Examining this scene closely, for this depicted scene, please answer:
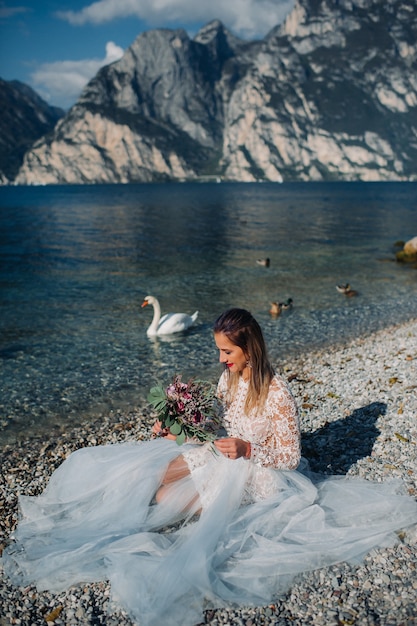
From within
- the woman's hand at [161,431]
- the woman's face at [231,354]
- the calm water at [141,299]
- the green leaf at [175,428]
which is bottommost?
the calm water at [141,299]

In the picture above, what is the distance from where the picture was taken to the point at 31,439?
9508 mm

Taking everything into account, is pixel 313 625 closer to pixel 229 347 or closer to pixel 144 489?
pixel 144 489

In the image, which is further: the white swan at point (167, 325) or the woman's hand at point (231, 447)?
the white swan at point (167, 325)

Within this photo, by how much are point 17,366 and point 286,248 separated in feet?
88.4

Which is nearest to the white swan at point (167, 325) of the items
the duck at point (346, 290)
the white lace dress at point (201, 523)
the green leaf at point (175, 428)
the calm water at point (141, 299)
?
the calm water at point (141, 299)

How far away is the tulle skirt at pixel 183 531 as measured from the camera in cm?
472

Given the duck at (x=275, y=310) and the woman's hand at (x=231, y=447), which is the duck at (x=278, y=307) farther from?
the woman's hand at (x=231, y=447)

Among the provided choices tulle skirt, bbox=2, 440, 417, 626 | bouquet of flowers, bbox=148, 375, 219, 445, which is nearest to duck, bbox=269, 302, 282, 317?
tulle skirt, bbox=2, 440, 417, 626

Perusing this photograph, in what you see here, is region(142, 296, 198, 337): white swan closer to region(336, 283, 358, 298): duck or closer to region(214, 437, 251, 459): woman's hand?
region(336, 283, 358, 298): duck

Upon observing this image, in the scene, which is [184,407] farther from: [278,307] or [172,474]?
[278,307]

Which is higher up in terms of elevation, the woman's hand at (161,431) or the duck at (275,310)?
the woman's hand at (161,431)

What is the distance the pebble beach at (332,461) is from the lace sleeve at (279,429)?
1.14m

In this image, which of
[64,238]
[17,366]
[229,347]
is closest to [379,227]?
[64,238]

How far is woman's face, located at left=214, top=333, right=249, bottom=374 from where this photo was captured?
5.53 metres
